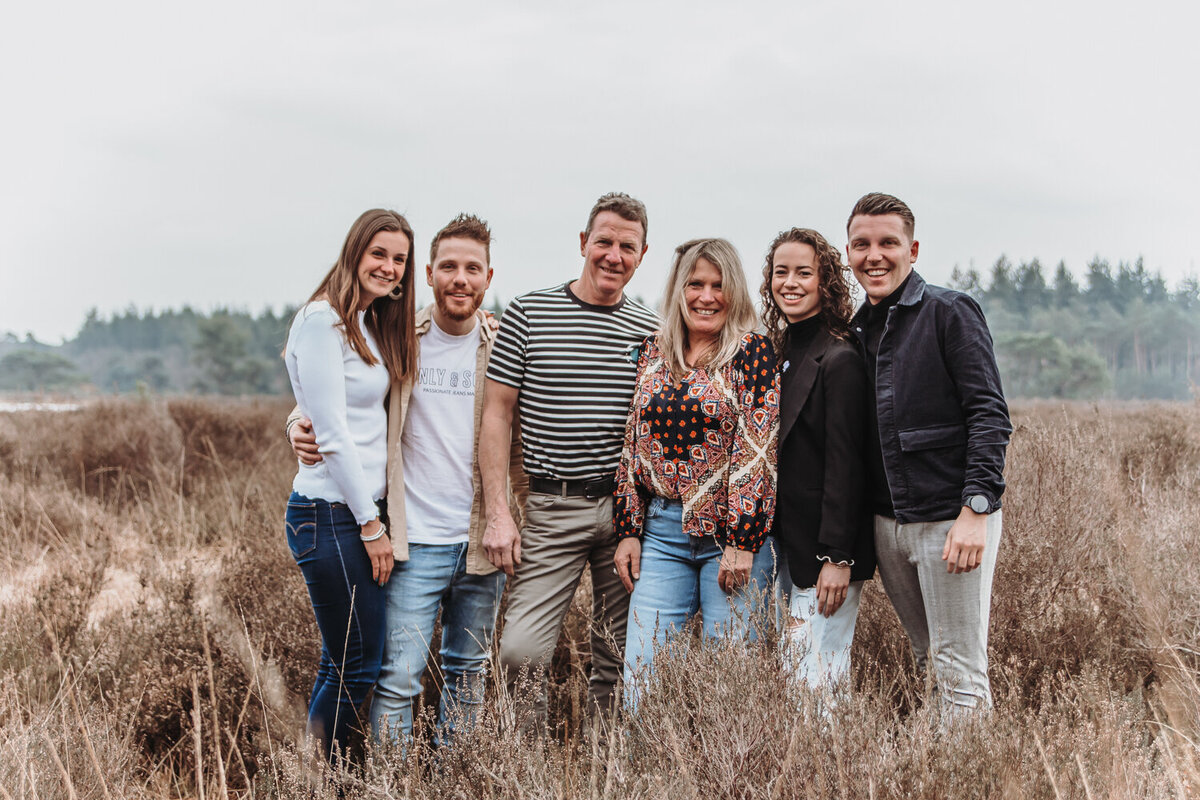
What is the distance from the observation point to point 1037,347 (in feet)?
168

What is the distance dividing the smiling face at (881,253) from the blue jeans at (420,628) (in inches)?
70.4

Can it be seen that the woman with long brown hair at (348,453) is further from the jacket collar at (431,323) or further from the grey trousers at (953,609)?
the grey trousers at (953,609)

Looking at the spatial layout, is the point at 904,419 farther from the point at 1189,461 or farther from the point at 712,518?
the point at 1189,461

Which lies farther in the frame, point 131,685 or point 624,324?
point 131,685

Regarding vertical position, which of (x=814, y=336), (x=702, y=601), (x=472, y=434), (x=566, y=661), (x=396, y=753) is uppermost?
(x=814, y=336)

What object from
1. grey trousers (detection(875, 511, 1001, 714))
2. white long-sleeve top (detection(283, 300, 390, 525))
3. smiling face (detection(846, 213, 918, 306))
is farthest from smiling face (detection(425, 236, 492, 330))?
grey trousers (detection(875, 511, 1001, 714))

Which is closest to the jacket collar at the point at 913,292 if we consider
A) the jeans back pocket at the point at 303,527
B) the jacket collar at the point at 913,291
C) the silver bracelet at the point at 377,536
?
the jacket collar at the point at 913,291

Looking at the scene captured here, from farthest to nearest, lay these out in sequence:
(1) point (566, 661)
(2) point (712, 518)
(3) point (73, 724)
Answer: (1) point (566, 661)
(3) point (73, 724)
(2) point (712, 518)

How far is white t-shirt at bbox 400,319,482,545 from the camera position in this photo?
9.52 feet

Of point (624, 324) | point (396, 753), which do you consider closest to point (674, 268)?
point (624, 324)

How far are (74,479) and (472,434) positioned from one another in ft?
26.7

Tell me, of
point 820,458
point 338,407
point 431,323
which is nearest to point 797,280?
point 820,458

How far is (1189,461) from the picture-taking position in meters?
6.98

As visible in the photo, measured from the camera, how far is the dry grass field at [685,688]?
6.68 feet
